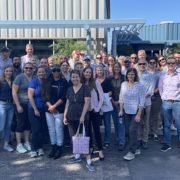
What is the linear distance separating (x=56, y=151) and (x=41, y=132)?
0.48 meters

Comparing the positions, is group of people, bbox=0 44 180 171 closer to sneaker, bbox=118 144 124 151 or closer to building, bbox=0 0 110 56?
sneaker, bbox=118 144 124 151

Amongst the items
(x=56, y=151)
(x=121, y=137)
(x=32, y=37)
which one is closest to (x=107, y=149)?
(x=121, y=137)

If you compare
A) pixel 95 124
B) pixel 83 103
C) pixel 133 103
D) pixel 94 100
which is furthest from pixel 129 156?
pixel 83 103

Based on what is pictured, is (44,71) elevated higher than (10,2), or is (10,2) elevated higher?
(10,2)

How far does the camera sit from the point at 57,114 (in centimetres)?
637

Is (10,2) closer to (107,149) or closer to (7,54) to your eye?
(7,54)

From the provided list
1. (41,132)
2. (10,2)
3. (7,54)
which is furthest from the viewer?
(10,2)

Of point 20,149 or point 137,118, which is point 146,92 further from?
point 20,149

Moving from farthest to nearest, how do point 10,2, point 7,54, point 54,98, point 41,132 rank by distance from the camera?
point 10,2
point 7,54
point 41,132
point 54,98

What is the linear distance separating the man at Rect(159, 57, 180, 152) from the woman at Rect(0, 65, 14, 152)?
289cm

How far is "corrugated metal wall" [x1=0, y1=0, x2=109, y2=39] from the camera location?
1731 centimetres

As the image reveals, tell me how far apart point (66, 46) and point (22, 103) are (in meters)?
9.66

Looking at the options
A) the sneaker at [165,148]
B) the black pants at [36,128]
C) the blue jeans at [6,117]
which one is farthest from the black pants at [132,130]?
the blue jeans at [6,117]

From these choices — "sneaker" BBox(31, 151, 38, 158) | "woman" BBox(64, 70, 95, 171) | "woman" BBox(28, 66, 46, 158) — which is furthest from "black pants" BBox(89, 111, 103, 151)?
"sneaker" BBox(31, 151, 38, 158)
